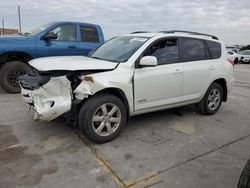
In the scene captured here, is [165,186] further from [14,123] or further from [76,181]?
[14,123]

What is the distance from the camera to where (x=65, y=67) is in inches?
146

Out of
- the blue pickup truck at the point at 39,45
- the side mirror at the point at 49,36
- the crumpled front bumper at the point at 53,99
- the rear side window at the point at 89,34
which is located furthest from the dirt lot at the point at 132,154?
the rear side window at the point at 89,34

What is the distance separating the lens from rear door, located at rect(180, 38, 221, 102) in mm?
4930

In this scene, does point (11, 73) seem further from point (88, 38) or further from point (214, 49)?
point (214, 49)

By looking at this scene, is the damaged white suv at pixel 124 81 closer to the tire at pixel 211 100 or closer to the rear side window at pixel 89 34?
the tire at pixel 211 100

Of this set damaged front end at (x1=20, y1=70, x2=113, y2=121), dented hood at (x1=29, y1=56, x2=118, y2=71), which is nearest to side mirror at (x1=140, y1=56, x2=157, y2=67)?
dented hood at (x1=29, y1=56, x2=118, y2=71)

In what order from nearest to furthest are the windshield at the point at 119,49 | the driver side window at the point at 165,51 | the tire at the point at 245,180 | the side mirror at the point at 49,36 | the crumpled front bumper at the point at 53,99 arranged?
the tire at the point at 245,180
the crumpled front bumper at the point at 53,99
the windshield at the point at 119,49
the driver side window at the point at 165,51
the side mirror at the point at 49,36

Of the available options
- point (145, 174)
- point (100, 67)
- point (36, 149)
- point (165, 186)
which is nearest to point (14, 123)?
point (36, 149)

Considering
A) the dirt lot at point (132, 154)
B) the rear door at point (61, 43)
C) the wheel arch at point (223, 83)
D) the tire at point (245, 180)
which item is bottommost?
the dirt lot at point (132, 154)

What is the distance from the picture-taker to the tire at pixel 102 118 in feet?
12.3

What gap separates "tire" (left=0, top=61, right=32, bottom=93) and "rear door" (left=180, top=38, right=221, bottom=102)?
399cm

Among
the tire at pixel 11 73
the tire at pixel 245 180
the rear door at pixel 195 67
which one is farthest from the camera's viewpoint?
the tire at pixel 11 73

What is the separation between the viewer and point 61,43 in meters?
7.37

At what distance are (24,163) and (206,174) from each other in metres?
2.27
